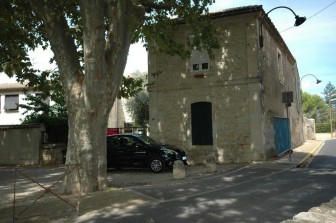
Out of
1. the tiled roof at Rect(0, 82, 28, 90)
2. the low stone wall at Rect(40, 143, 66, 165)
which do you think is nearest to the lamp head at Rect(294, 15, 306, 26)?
the low stone wall at Rect(40, 143, 66, 165)

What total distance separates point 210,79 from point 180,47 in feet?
10.7

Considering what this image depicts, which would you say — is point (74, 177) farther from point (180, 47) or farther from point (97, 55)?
point (180, 47)

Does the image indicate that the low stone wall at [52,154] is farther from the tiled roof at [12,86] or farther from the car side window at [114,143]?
the tiled roof at [12,86]

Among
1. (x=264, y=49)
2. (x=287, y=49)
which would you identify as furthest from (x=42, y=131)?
(x=287, y=49)

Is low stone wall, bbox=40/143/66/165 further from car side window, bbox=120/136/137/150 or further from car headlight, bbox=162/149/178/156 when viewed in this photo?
car headlight, bbox=162/149/178/156

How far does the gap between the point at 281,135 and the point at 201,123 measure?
556cm

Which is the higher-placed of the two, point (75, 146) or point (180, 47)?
point (180, 47)

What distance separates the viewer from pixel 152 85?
19062 mm

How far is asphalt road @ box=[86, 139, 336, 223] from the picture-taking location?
7027 mm

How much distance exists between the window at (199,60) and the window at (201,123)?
182 centimetres

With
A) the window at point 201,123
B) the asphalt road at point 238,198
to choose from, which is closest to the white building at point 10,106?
the window at point 201,123

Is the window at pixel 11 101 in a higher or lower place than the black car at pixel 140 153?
higher

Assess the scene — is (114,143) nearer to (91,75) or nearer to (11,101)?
(91,75)

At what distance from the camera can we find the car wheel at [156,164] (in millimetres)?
14422
